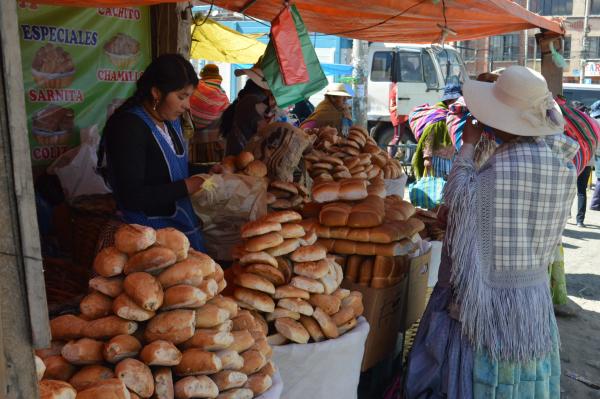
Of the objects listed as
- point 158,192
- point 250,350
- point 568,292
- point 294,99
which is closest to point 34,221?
point 250,350

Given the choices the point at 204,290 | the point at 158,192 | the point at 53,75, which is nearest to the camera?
the point at 204,290

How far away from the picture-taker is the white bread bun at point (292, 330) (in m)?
2.59

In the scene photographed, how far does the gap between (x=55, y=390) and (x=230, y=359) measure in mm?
576

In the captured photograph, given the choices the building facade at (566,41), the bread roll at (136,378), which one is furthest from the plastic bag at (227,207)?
the building facade at (566,41)

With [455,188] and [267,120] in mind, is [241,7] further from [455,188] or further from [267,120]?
[455,188]

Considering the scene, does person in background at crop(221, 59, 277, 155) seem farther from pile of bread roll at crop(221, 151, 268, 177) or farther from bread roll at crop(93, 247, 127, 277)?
bread roll at crop(93, 247, 127, 277)

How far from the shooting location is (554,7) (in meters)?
44.7

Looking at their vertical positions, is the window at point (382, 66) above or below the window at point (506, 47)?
below

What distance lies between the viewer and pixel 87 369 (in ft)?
5.99

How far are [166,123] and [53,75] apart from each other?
2.17 meters

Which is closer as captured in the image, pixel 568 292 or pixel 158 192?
pixel 158 192

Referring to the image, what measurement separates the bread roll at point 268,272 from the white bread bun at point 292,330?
0.18 m

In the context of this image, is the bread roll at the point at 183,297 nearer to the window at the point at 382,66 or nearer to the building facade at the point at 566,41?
the window at the point at 382,66

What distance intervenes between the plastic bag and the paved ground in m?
2.54
